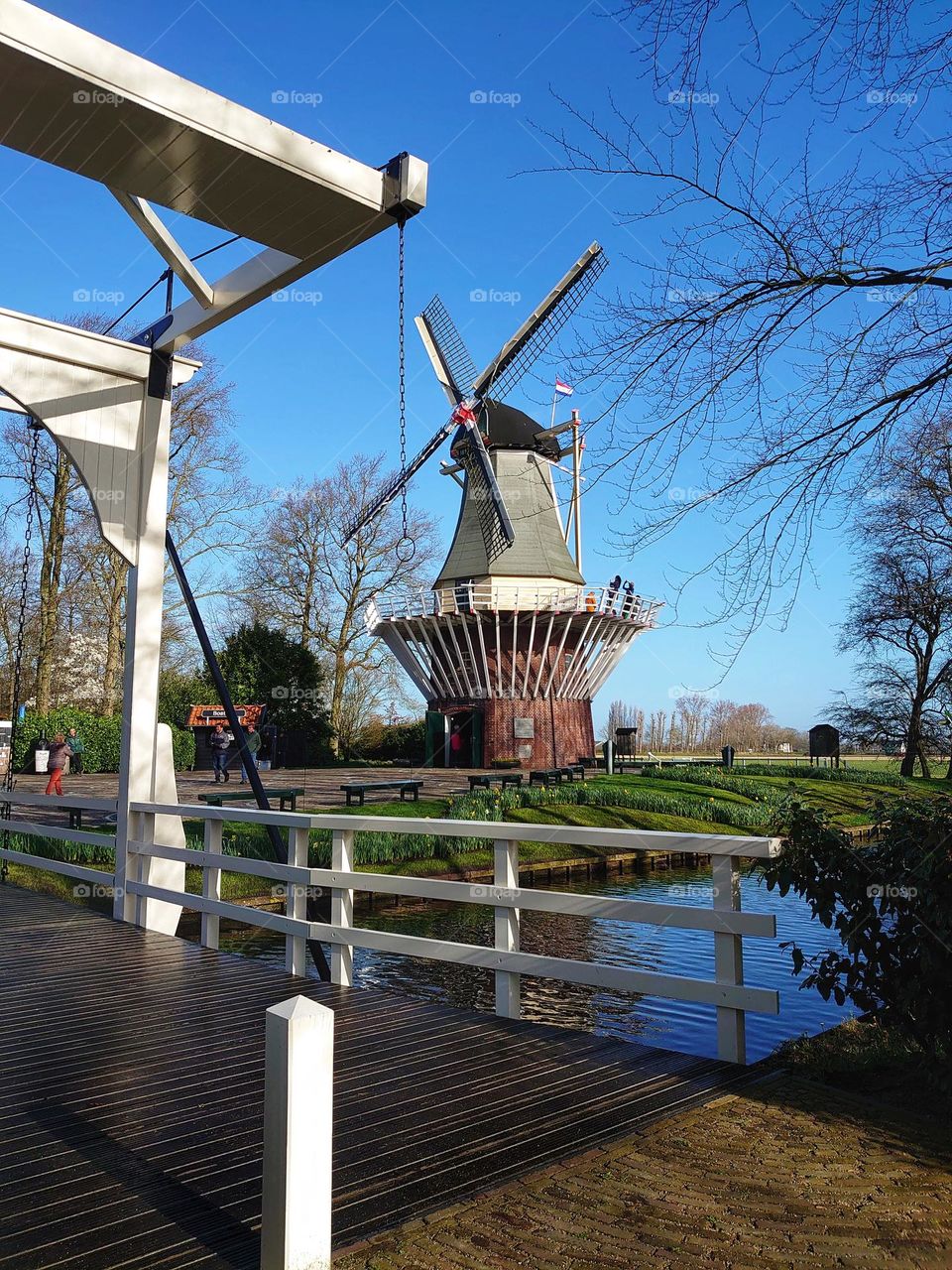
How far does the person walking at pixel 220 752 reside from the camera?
2211 centimetres

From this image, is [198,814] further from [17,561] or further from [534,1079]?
[17,561]

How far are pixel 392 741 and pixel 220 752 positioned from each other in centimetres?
1261

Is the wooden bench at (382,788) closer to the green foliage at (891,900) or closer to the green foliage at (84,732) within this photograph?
the green foliage at (84,732)

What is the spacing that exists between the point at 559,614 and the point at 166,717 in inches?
511

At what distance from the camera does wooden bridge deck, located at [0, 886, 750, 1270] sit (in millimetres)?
2467

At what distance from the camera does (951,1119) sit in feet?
10.3

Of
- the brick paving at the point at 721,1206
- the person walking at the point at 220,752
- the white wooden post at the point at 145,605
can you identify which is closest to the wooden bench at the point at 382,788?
the person walking at the point at 220,752

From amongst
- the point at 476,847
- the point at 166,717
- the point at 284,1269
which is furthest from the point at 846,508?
the point at 166,717

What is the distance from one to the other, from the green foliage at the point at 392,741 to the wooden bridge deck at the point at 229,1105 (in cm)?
2891

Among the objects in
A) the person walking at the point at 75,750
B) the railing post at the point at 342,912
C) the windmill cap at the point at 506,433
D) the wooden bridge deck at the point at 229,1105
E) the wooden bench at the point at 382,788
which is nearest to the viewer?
the wooden bridge deck at the point at 229,1105

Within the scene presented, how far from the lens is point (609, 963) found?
9773 millimetres
